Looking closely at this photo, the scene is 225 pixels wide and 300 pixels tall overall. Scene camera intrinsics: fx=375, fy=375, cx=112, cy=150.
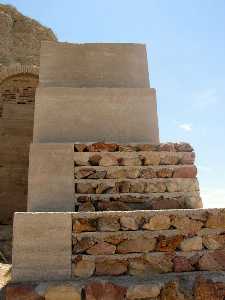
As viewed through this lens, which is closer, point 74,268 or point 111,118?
point 74,268

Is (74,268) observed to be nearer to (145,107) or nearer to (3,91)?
(145,107)

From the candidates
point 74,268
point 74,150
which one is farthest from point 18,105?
point 74,268

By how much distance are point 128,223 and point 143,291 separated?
1.58ft

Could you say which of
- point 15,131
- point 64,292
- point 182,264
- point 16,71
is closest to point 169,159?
point 182,264

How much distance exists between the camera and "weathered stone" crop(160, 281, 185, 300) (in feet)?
8.05

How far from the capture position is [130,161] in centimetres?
350

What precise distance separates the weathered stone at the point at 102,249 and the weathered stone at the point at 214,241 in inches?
26.8

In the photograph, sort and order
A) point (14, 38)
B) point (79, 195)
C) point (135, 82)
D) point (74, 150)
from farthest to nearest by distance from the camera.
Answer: point (14, 38), point (135, 82), point (74, 150), point (79, 195)

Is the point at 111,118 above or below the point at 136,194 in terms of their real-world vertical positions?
above

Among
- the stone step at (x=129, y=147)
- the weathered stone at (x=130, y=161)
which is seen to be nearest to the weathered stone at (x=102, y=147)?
the stone step at (x=129, y=147)

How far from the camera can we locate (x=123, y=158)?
11.5 ft

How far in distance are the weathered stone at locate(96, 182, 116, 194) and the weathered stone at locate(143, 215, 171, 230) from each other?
0.69 m

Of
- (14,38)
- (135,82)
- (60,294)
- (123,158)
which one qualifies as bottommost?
(60,294)

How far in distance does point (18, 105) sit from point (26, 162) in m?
1.60
